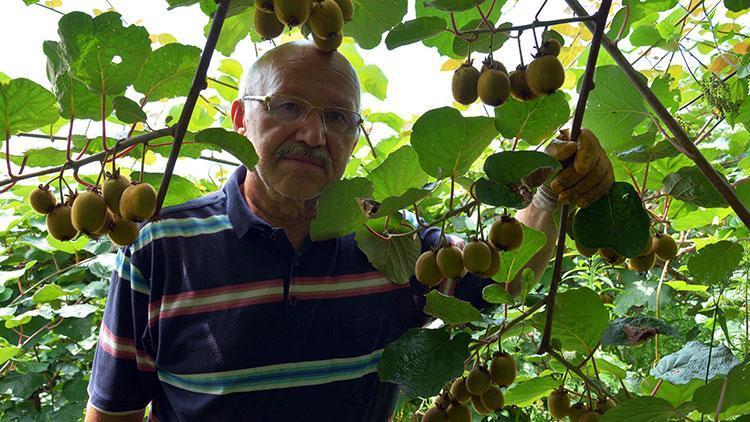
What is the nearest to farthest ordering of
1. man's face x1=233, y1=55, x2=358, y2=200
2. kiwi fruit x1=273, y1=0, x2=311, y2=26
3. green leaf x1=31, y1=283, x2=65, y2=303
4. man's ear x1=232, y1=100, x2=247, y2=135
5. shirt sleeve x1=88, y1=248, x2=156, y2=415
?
kiwi fruit x1=273, y1=0, x2=311, y2=26, man's face x1=233, y1=55, x2=358, y2=200, shirt sleeve x1=88, y1=248, x2=156, y2=415, man's ear x1=232, y1=100, x2=247, y2=135, green leaf x1=31, y1=283, x2=65, y2=303

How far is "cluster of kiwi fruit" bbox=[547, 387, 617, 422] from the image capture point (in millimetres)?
863

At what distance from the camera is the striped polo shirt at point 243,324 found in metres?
1.51

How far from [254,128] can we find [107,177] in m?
0.77

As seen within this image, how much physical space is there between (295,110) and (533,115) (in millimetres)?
795

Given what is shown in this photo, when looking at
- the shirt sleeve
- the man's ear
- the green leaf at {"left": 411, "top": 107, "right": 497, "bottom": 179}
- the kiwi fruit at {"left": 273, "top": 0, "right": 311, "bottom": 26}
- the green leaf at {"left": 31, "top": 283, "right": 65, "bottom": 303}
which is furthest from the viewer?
the green leaf at {"left": 31, "top": 283, "right": 65, "bottom": 303}

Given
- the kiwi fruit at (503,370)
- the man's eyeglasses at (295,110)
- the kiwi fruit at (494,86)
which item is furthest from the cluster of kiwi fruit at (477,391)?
the man's eyeglasses at (295,110)

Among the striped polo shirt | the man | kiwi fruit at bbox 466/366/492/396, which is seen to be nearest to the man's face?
the man

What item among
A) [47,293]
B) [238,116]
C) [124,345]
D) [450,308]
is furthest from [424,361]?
[47,293]

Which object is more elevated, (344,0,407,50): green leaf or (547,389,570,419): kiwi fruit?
(344,0,407,50): green leaf

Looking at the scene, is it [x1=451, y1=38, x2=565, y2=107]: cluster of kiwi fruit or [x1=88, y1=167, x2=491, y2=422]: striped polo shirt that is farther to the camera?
[x1=88, y1=167, x2=491, y2=422]: striped polo shirt

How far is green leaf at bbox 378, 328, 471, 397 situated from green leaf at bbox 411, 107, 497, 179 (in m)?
0.24

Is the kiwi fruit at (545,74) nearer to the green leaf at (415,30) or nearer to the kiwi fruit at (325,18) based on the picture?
the green leaf at (415,30)

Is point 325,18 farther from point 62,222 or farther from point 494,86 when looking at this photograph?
point 62,222

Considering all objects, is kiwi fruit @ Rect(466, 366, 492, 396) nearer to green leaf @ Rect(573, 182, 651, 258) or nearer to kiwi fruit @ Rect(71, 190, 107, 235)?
green leaf @ Rect(573, 182, 651, 258)
